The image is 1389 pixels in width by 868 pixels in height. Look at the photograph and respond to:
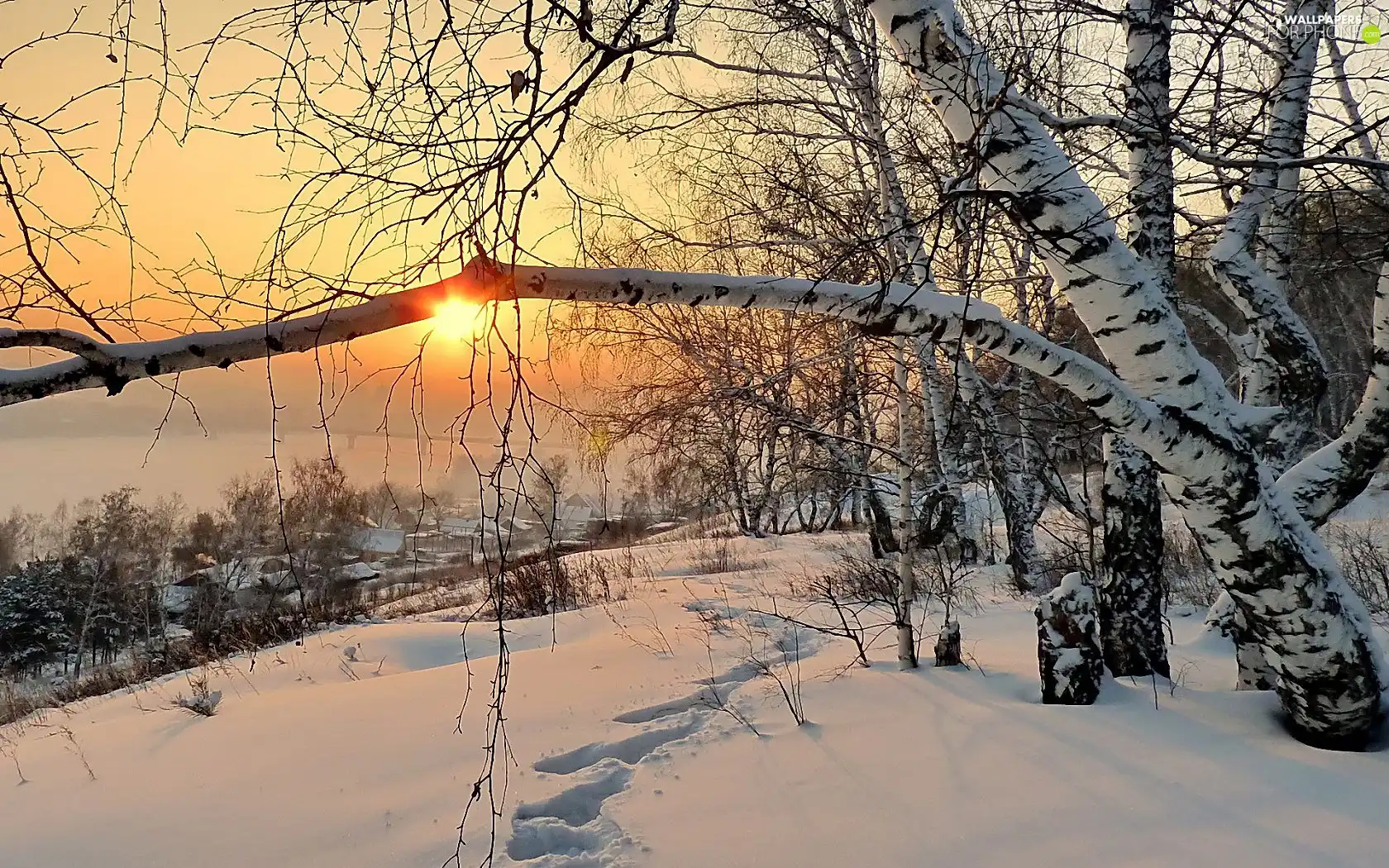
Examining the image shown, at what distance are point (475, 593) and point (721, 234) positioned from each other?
8.13 meters

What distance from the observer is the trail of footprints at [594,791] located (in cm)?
255

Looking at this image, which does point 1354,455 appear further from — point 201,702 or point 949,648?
point 201,702

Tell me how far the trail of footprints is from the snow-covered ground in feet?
0.04

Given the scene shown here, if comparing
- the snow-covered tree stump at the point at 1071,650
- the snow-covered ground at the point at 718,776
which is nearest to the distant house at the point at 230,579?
the snow-covered ground at the point at 718,776

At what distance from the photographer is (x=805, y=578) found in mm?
8391

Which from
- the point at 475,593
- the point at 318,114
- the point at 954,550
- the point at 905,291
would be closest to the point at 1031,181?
the point at 905,291

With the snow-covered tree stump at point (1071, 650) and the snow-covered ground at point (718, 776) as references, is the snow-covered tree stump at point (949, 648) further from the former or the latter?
the snow-covered tree stump at point (1071, 650)

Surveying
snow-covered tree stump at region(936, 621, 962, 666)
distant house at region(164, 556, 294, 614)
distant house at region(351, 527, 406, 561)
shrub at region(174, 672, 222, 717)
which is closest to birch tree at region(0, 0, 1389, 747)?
snow-covered tree stump at region(936, 621, 962, 666)

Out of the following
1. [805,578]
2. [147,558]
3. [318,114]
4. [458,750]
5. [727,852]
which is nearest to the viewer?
[318,114]

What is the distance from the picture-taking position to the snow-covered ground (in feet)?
7.36

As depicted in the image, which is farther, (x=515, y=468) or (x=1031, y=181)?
(x=1031, y=181)

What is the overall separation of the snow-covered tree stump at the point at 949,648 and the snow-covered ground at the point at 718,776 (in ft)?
Answer: 0.40

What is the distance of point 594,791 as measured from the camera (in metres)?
3.02

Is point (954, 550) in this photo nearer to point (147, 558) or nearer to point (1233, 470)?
point (1233, 470)
